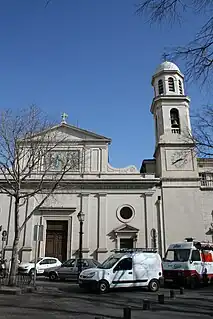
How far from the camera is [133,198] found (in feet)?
91.1

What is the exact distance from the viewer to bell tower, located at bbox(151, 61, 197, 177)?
28.2 m

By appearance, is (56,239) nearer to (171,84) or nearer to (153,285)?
(153,285)

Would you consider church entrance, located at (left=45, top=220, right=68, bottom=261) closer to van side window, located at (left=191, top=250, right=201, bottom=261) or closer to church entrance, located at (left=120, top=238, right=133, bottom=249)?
church entrance, located at (left=120, top=238, right=133, bottom=249)

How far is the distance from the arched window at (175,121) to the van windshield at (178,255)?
14602mm

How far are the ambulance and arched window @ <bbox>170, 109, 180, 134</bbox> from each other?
13.8 meters

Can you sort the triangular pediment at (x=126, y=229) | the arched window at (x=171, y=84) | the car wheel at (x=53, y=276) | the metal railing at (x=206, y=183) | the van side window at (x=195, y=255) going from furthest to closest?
the arched window at (x=171, y=84)
the metal railing at (x=206, y=183)
the triangular pediment at (x=126, y=229)
the car wheel at (x=53, y=276)
the van side window at (x=195, y=255)

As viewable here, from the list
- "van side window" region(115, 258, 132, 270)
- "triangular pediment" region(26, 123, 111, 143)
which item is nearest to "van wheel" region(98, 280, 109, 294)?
"van side window" region(115, 258, 132, 270)

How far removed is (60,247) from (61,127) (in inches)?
451

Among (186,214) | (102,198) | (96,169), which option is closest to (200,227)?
(186,214)

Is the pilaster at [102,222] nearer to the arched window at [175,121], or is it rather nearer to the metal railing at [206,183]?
the metal railing at [206,183]

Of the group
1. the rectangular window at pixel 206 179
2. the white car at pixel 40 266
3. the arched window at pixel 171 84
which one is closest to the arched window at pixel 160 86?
the arched window at pixel 171 84

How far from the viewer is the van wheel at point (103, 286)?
43.0 ft

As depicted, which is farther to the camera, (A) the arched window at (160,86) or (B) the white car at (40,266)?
(A) the arched window at (160,86)

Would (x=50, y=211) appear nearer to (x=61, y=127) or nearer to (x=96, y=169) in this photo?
(x=96, y=169)
